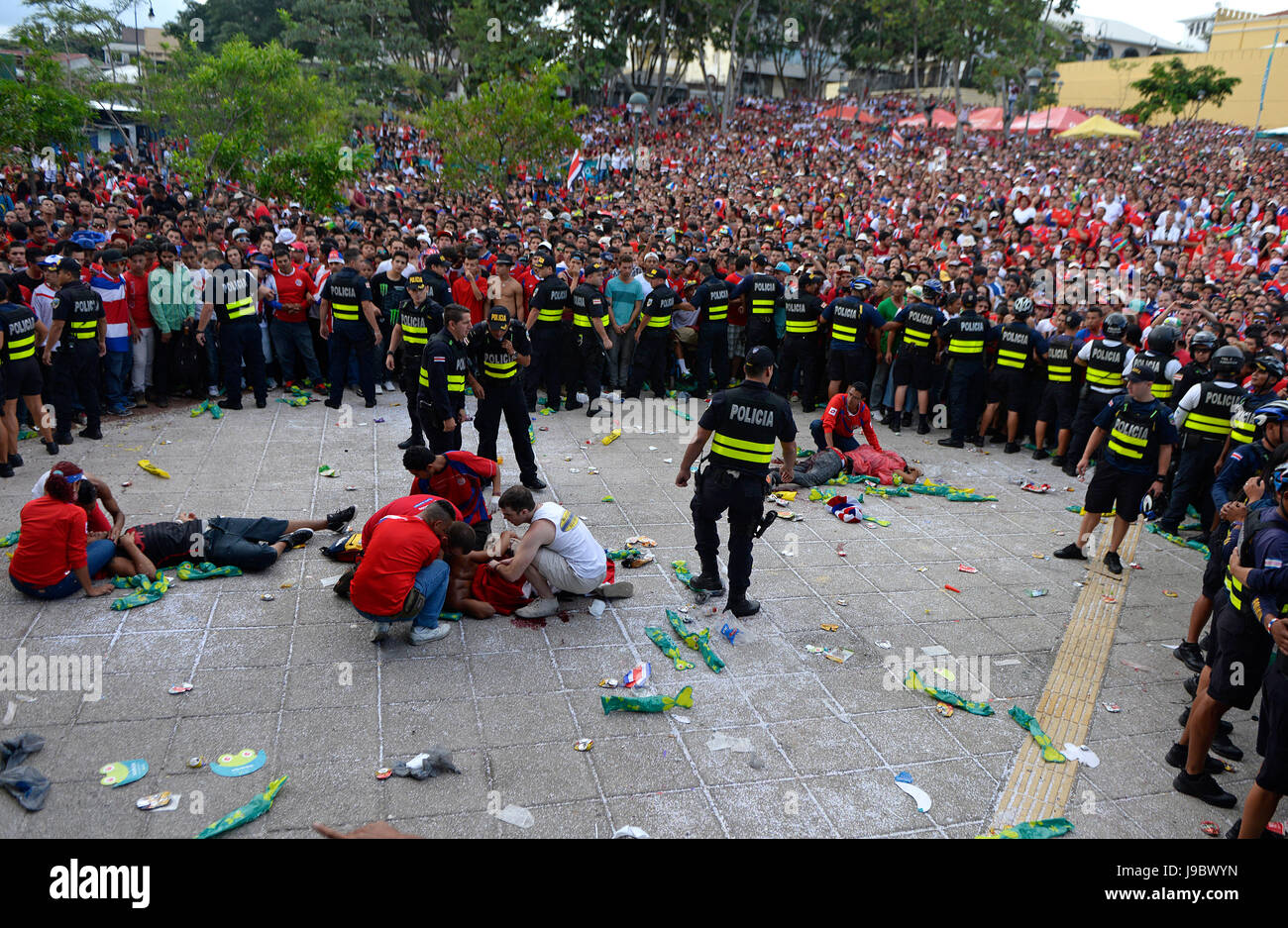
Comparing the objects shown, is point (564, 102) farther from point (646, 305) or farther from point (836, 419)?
point (836, 419)

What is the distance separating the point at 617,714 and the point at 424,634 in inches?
56.3

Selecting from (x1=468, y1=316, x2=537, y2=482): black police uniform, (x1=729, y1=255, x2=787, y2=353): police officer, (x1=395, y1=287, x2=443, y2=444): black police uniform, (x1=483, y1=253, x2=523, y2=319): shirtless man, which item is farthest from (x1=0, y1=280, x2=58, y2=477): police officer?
(x1=729, y1=255, x2=787, y2=353): police officer

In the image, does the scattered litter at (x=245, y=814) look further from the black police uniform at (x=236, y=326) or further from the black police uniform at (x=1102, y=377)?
the black police uniform at (x=1102, y=377)

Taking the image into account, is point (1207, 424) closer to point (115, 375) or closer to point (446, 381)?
point (446, 381)

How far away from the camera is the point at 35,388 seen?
827 cm

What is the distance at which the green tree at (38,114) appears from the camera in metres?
16.1

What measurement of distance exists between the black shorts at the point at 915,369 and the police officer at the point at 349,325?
6335 millimetres

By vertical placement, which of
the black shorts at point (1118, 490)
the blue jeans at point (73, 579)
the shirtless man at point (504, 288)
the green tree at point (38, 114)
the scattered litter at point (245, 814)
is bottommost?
the scattered litter at point (245, 814)

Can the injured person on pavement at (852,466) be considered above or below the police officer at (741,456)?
below

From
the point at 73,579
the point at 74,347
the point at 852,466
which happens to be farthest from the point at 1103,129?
the point at 73,579

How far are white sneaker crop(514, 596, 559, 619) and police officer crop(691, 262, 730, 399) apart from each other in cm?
640

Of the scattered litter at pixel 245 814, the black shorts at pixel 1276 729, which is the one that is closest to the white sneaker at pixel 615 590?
the scattered litter at pixel 245 814

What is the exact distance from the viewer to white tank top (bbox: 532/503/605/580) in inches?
234

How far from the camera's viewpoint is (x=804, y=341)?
38.1 feet
